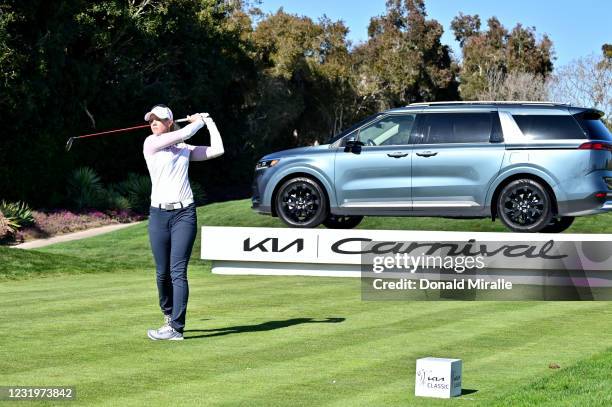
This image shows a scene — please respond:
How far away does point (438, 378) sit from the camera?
785 cm

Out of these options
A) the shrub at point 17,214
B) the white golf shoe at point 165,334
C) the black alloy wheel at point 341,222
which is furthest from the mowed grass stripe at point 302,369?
the shrub at point 17,214

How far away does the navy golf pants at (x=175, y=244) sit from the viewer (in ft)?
33.8

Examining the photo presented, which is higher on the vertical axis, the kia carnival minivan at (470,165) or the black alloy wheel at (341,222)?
the kia carnival minivan at (470,165)

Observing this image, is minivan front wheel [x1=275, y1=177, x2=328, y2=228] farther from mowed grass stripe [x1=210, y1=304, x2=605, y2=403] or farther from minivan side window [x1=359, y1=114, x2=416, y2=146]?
mowed grass stripe [x1=210, y1=304, x2=605, y2=403]

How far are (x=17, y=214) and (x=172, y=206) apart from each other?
803 inches

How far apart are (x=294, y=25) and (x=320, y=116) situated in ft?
16.2

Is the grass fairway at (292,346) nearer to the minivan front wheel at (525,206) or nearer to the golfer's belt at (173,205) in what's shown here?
the golfer's belt at (173,205)

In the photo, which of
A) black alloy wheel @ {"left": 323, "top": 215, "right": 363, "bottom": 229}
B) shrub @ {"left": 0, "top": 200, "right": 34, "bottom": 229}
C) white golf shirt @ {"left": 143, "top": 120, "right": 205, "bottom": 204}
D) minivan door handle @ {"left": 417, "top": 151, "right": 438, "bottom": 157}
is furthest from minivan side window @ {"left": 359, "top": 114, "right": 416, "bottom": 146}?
shrub @ {"left": 0, "top": 200, "right": 34, "bottom": 229}

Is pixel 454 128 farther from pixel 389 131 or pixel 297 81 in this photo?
pixel 297 81

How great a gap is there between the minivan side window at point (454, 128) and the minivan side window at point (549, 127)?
47 cm

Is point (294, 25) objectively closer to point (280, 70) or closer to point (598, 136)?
point (280, 70)

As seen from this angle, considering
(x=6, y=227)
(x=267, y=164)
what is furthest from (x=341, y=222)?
(x=6, y=227)

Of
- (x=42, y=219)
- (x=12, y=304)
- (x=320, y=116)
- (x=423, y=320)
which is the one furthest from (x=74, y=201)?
(x=320, y=116)

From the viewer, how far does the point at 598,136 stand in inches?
618
